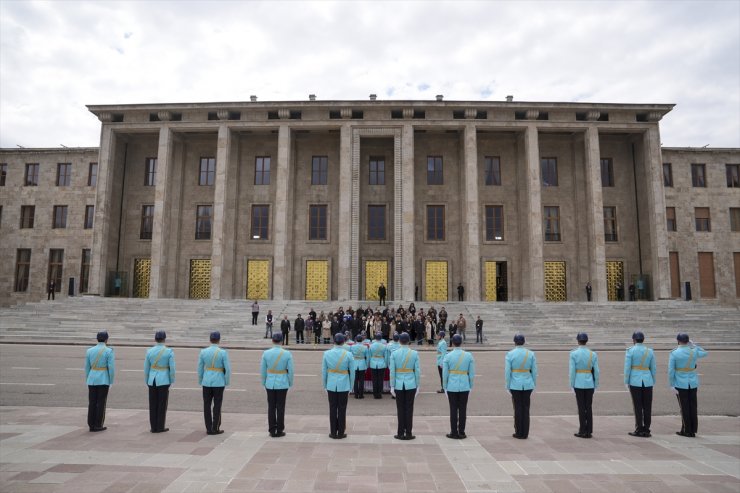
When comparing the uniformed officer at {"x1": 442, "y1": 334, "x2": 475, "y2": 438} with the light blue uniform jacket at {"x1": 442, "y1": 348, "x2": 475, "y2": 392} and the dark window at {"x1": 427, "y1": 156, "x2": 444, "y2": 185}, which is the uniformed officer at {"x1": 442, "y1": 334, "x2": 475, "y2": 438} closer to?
the light blue uniform jacket at {"x1": 442, "y1": 348, "x2": 475, "y2": 392}

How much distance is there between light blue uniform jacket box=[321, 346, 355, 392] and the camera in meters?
7.73

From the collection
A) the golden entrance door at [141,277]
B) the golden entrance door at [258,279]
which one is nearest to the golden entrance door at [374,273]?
the golden entrance door at [258,279]

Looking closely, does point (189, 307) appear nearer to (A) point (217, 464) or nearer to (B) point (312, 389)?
(B) point (312, 389)

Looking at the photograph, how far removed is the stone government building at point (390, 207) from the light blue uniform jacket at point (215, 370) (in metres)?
24.6

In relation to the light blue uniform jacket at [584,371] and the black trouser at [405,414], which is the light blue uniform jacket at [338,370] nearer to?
the black trouser at [405,414]

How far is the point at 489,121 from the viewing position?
34844 mm

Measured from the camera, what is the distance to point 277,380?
7.81 meters

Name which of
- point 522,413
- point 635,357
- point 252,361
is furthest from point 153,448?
point 252,361

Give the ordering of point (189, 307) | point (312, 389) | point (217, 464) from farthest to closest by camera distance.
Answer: point (189, 307)
point (312, 389)
point (217, 464)

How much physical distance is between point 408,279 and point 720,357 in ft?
58.3

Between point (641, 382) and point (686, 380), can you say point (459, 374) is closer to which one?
point (641, 382)

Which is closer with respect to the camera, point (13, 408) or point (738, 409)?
point (13, 408)

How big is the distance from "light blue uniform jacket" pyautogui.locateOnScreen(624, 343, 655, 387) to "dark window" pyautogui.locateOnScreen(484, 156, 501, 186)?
98.0 ft

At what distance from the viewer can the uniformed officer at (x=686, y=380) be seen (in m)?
8.09
